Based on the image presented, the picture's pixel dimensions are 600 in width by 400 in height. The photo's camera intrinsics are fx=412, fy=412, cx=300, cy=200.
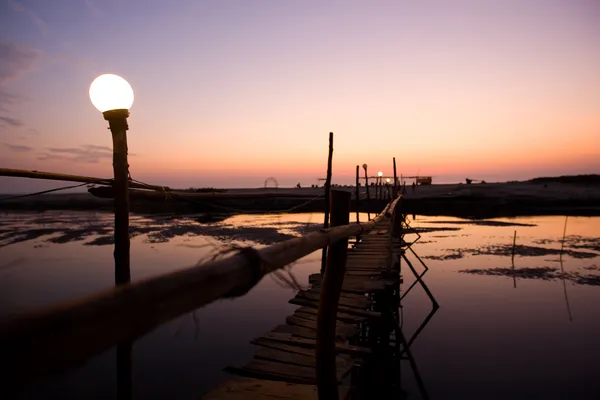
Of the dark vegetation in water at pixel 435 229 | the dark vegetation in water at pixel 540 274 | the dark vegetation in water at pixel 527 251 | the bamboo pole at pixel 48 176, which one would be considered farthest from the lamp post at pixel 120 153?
the dark vegetation in water at pixel 435 229

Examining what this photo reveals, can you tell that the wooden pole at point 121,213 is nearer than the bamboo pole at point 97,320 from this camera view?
No

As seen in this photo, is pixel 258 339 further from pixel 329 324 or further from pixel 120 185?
pixel 120 185

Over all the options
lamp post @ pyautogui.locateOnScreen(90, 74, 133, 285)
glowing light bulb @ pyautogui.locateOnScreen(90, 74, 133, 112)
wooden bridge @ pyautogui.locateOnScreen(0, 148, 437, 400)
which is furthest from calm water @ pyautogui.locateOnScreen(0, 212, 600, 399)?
glowing light bulb @ pyautogui.locateOnScreen(90, 74, 133, 112)

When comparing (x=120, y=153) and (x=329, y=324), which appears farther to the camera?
(x=120, y=153)

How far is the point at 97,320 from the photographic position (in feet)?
3.34

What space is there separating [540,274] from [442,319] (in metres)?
6.47

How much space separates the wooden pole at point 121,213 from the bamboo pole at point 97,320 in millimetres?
2435

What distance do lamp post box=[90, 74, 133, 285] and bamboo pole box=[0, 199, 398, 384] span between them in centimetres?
244

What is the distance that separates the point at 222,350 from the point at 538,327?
7644mm

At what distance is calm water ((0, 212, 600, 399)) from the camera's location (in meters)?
7.64

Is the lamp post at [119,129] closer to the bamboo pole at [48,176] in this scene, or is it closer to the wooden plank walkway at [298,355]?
the bamboo pole at [48,176]

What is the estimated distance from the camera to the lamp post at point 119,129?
3.58m

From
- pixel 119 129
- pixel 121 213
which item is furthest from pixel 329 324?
pixel 119 129

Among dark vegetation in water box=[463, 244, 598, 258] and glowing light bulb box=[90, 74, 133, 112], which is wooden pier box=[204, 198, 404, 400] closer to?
glowing light bulb box=[90, 74, 133, 112]
